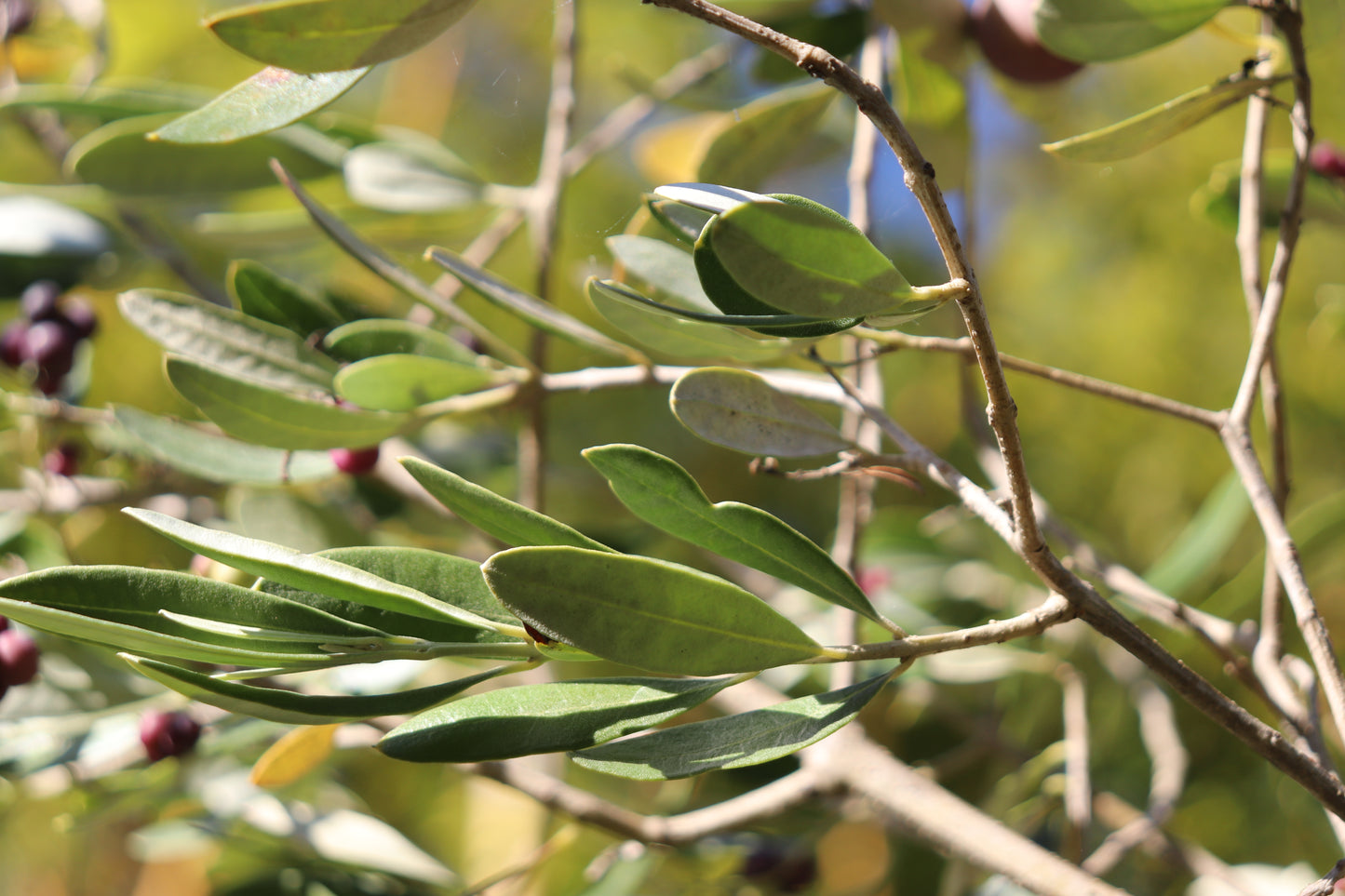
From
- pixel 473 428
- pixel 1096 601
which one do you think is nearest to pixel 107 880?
pixel 473 428

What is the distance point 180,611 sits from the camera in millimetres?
335

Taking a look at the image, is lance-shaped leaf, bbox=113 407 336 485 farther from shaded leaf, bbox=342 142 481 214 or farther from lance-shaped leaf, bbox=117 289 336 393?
shaded leaf, bbox=342 142 481 214

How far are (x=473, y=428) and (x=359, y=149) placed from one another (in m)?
0.49

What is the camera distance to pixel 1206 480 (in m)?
1.38

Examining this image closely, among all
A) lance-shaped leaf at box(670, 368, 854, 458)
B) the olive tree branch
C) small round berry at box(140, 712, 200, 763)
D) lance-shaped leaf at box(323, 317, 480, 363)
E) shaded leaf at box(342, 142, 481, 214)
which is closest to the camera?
the olive tree branch

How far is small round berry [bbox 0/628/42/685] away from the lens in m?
0.60

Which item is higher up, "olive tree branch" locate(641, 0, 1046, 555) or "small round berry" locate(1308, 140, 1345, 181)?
"small round berry" locate(1308, 140, 1345, 181)

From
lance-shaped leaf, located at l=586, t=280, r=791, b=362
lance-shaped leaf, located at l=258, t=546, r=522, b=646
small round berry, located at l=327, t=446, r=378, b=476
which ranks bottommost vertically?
small round berry, located at l=327, t=446, r=378, b=476

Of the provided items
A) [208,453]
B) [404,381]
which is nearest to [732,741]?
[404,381]

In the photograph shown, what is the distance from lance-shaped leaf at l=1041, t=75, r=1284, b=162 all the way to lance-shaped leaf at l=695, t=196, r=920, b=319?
0.19m

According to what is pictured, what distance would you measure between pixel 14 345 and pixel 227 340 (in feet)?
1.42

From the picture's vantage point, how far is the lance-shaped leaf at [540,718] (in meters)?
0.32

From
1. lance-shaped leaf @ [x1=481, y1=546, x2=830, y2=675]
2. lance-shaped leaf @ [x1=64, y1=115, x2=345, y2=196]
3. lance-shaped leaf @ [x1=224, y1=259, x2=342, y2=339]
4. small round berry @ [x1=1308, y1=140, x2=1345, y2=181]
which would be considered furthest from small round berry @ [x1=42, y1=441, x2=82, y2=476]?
small round berry @ [x1=1308, y1=140, x2=1345, y2=181]

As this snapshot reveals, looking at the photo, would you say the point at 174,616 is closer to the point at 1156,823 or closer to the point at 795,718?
the point at 795,718
